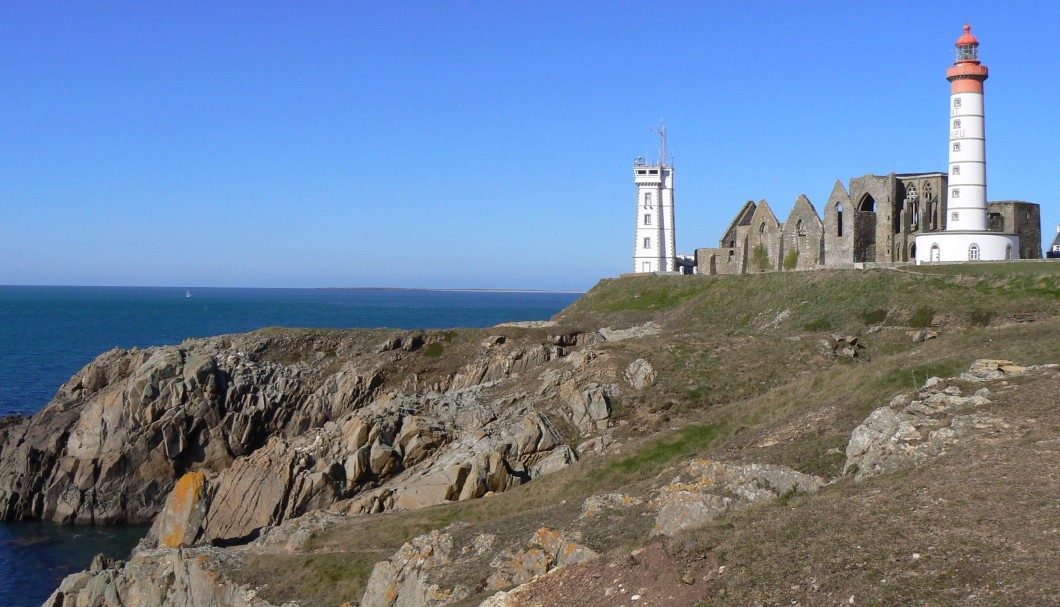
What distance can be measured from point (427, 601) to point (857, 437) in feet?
32.2

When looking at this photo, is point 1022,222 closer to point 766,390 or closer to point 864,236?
point 864,236

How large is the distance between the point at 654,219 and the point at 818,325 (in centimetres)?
4317

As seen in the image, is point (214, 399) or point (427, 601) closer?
point (427, 601)

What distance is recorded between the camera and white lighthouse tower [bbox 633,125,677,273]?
8988 cm

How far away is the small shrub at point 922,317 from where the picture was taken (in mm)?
44094

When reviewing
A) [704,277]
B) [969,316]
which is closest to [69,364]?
[704,277]

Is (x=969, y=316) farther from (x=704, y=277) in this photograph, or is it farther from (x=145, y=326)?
(x=145, y=326)

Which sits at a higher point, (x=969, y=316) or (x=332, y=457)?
(x=969, y=316)

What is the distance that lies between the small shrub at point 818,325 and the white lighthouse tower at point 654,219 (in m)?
40.1

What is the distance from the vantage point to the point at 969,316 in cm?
4291

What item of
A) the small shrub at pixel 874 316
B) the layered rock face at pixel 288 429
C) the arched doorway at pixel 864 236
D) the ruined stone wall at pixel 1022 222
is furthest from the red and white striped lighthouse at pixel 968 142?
the layered rock face at pixel 288 429

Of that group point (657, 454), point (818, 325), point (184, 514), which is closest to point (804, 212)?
point (818, 325)

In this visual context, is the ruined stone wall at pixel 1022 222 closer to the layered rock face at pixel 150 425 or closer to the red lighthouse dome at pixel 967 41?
the red lighthouse dome at pixel 967 41

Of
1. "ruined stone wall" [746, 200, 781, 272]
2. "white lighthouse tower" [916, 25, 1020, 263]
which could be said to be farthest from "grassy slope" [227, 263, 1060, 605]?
"ruined stone wall" [746, 200, 781, 272]
